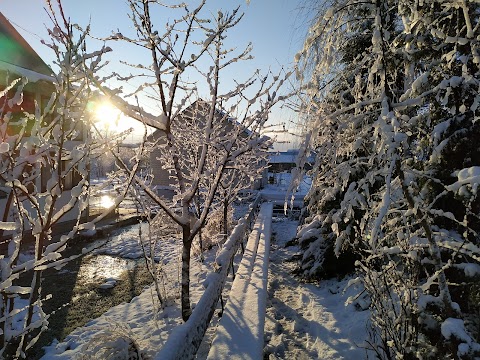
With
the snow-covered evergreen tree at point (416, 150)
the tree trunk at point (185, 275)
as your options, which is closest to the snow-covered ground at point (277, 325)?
the tree trunk at point (185, 275)

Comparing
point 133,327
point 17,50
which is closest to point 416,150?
point 133,327

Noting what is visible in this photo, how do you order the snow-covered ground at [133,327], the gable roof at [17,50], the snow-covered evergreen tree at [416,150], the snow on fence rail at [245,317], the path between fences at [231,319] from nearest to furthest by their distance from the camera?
the snow-covered evergreen tree at [416,150] → the path between fences at [231,319] → the snow on fence rail at [245,317] → the snow-covered ground at [133,327] → the gable roof at [17,50]

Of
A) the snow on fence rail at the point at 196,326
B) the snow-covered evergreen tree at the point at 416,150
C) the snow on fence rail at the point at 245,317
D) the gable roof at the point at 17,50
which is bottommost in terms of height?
the snow on fence rail at the point at 245,317

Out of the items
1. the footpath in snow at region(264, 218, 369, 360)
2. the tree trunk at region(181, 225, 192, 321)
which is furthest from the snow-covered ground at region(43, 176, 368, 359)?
the tree trunk at region(181, 225, 192, 321)

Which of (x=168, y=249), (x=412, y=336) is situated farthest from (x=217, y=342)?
(x=168, y=249)

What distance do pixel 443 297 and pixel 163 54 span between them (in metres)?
3.99

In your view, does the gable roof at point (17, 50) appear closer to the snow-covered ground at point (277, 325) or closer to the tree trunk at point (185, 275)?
the snow-covered ground at point (277, 325)

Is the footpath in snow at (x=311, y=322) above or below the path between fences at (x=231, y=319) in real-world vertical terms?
below

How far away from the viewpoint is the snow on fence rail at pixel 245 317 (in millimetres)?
3588

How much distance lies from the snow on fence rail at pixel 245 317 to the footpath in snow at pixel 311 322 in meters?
0.57

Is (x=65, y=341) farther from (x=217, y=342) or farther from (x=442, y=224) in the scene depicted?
(x=442, y=224)

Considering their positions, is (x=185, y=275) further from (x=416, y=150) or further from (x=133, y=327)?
(x=416, y=150)

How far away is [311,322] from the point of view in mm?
5312

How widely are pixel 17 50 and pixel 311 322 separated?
16.7 meters
